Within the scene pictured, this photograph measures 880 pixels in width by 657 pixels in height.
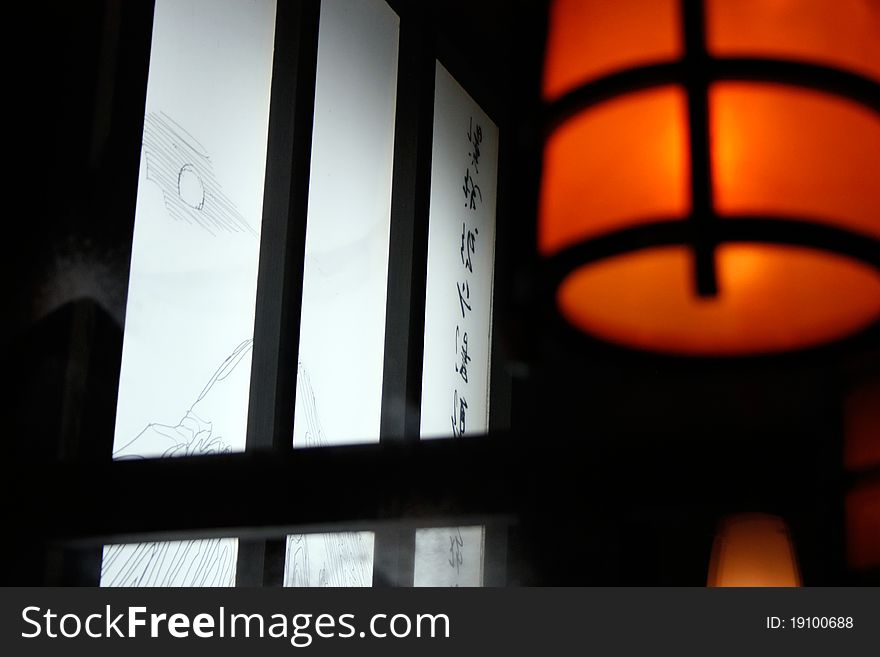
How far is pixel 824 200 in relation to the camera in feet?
2.19

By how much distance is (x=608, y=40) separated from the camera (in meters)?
0.73

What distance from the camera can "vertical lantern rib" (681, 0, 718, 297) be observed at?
0.66 m

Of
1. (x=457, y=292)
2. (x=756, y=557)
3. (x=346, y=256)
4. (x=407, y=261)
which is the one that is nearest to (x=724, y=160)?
(x=756, y=557)

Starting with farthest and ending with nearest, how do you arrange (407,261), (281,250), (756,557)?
(407,261)
(281,250)
(756,557)

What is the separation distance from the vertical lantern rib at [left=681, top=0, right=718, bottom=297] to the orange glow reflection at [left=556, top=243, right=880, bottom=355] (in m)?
0.06

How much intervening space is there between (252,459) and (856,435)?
20.9 inches

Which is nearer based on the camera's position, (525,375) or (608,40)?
(608,40)

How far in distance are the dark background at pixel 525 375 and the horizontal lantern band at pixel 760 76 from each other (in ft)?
0.31

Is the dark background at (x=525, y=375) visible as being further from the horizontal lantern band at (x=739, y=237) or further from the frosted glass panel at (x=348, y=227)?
the frosted glass panel at (x=348, y=227)

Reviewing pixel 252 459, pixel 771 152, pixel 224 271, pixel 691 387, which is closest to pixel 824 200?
pixel 771 152

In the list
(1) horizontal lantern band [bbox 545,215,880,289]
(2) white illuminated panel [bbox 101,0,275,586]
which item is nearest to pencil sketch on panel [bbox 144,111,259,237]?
(2) white illuminated panel [bbox 101,0,275,586]

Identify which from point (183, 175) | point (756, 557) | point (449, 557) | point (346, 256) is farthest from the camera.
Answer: point (449, 557)

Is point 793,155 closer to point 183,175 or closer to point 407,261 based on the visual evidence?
point 183,175

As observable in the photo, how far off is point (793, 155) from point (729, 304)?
14cm
